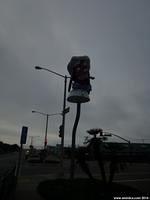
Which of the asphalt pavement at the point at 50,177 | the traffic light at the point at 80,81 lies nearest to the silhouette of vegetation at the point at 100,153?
the asphalt pavement at the point at 50,177

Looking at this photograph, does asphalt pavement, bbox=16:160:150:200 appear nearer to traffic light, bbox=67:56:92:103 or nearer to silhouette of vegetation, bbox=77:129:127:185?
silhouette of vegetation, bbox=77:129:127:185

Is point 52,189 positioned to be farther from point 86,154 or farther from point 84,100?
point 84,100

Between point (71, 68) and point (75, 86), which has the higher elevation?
point (71, 68)

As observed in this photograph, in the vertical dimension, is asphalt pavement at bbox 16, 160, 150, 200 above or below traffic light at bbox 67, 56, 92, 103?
below

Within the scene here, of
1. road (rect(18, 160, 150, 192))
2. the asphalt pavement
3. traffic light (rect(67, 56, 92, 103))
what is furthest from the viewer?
road (rect(18, 160, 150, 192))

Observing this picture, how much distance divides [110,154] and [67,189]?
1932mm

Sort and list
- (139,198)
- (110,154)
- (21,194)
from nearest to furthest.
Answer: (139,198)
(110,154)
(21,194)

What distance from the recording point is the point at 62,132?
21.5m

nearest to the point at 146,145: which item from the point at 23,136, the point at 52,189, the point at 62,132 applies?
the point at 62,132

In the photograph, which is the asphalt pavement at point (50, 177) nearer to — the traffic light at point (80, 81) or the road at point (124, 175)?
the road at point (124, 175)

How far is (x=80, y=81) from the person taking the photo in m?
14.3

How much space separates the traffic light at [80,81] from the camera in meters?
14.1

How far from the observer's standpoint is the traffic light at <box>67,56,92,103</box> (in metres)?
14.1

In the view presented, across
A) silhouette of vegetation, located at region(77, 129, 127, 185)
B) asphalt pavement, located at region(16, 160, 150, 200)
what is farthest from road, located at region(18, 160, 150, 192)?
silhouette of vegetation, located at region(77, 129, 127, 185)
